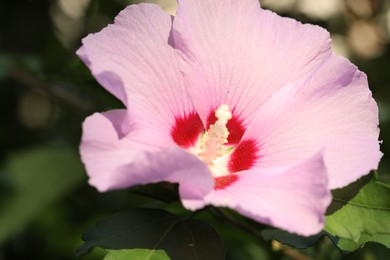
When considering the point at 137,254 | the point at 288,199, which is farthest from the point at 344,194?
the point at 137,254

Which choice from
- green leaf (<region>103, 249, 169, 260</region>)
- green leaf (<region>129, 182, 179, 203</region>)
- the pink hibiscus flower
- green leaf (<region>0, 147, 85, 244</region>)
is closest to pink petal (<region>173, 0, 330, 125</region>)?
the pink hibiscus flower

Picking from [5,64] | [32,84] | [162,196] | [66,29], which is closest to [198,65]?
[162,196]

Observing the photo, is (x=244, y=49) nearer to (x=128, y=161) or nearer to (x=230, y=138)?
(x=230, y=138)

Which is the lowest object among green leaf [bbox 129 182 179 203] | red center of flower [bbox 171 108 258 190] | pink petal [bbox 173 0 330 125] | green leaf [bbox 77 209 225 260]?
green leaf [bbox 77 209 225 260]

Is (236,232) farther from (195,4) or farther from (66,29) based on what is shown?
(66,29)

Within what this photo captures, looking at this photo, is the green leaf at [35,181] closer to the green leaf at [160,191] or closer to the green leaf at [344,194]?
the green leaf at [160,191]

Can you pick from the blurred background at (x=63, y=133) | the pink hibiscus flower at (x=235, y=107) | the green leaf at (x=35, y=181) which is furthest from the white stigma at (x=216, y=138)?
the green leaf at (x=35, y=181)

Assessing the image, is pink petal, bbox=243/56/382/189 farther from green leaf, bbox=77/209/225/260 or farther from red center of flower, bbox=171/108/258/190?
green leaf, bbox=77/209/225/260
